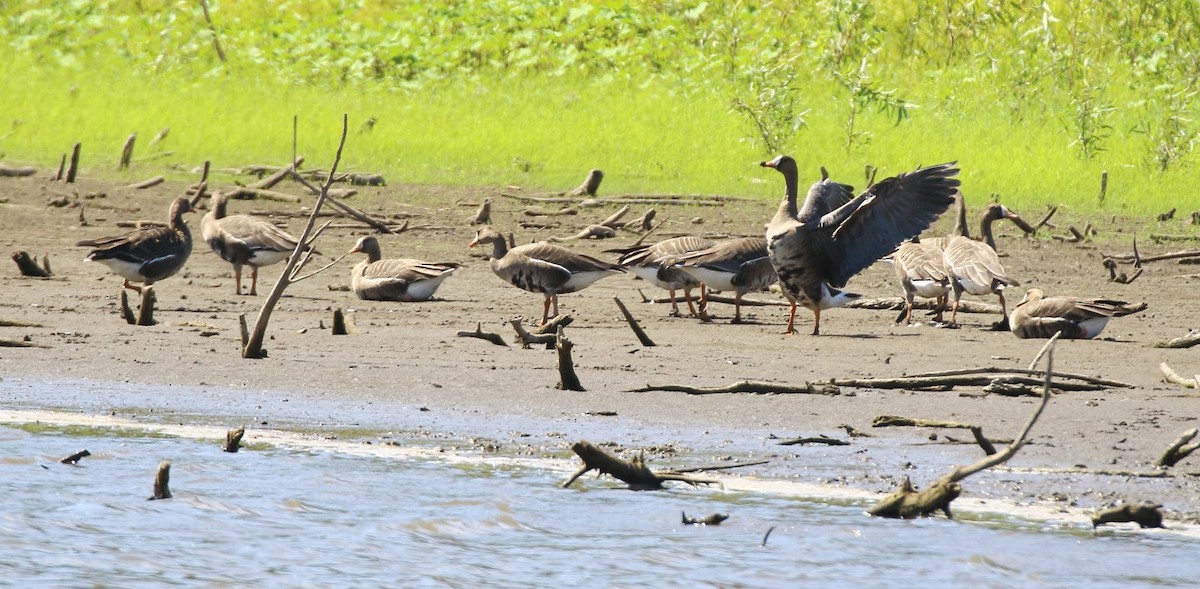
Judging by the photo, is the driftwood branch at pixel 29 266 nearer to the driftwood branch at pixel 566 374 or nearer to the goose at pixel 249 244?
the goose at pixel 249 244

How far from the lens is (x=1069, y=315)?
37.8 feet

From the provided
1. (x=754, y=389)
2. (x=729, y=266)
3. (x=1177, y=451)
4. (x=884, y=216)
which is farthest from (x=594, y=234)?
(x=1177, y=451)

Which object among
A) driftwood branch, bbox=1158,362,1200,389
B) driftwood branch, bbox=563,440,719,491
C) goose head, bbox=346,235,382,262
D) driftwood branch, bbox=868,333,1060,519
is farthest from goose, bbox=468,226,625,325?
driftwood branch, bbox=868,333,1060,519

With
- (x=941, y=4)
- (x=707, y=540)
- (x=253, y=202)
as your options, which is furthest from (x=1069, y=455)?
(x=941, y=4)

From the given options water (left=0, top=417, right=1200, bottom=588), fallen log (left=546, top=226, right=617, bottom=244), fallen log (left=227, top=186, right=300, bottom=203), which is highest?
fallen log (left=227, top=186, right=300, bottom=203)

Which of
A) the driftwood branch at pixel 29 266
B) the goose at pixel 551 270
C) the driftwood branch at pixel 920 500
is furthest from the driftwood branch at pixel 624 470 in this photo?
the driftwood branch at pixel 29 266

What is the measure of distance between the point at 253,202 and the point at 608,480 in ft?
40.9

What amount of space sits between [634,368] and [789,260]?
84.5 inches

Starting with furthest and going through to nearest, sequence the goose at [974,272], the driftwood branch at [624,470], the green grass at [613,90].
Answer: the green grass at [613,90] → the goose at [974,272] → the driftwood branch at [624,470]

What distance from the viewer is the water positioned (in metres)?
6.52

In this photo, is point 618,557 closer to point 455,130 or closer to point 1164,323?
point 1164,323

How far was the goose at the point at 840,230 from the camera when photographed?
11.2 m

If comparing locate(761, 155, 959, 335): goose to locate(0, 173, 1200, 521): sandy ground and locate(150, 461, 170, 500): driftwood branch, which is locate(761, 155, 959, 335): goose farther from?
locate(150, 461, 170, 500): driftwood branch

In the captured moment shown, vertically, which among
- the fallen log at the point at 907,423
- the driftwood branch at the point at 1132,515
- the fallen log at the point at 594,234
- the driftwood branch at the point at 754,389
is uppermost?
the fallen log at the point at 594,234
